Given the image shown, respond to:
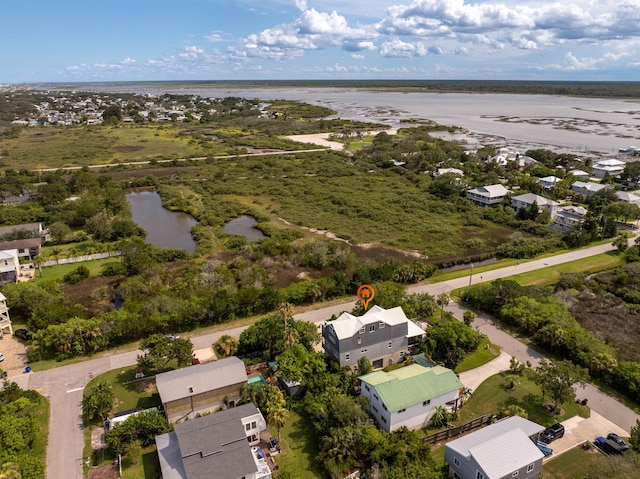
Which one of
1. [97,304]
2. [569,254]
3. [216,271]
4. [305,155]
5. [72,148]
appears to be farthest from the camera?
[72,148]

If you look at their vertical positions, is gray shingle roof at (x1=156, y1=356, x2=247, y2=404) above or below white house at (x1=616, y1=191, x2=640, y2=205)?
below

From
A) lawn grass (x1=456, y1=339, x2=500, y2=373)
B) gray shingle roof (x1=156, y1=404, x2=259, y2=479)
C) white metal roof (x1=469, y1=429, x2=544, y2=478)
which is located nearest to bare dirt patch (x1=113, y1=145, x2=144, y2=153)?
gray shingle roof (x1=156, y1=404, x2=259, y2=479)

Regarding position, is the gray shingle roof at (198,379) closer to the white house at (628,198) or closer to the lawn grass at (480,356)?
the lawn grass at (480,356)

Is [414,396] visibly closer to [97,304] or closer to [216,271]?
[216,271]

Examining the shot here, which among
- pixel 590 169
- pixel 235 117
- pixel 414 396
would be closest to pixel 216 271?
pixel 414 396

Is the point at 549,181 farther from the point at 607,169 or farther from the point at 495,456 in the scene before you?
the point at 495,456

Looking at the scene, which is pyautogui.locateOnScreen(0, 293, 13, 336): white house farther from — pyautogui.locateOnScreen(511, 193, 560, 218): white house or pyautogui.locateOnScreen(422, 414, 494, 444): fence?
pyautogui.locateOnScreen(511, 193, 560, 218): white house

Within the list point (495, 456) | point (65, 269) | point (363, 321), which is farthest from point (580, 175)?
point (65, 269)
